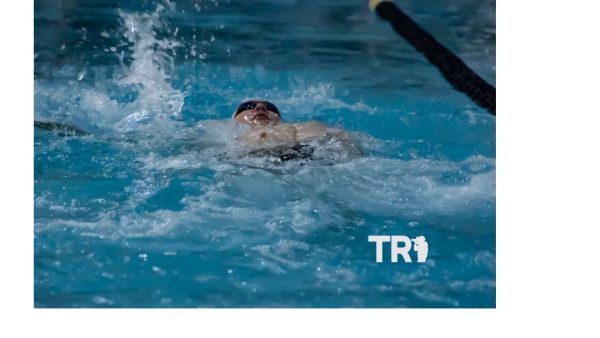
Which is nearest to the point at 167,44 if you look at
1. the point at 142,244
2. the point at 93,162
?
the point at 93,162

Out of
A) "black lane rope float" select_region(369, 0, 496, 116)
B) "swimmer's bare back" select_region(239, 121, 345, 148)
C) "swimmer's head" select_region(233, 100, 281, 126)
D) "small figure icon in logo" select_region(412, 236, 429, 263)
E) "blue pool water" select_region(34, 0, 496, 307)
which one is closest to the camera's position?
"blue pool water" select_region(34, 0, 496, 307)

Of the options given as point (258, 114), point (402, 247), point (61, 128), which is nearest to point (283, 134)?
point (258, 114)

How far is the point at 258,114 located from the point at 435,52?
1.86 m

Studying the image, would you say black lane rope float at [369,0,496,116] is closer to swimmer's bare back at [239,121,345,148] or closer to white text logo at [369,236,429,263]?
swimmer's bare back at [239,121,345,148]

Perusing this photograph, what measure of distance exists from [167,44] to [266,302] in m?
3.19

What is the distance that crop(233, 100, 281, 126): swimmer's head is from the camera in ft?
18.4

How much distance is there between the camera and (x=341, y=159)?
514 centimetres

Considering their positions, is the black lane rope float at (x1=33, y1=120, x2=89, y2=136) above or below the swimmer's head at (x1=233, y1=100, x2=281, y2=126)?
below

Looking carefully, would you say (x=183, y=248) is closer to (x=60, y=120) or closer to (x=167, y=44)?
(x=60, y=120)

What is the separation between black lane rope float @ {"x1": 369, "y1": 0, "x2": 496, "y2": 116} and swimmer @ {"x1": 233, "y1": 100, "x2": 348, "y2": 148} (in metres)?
1.26

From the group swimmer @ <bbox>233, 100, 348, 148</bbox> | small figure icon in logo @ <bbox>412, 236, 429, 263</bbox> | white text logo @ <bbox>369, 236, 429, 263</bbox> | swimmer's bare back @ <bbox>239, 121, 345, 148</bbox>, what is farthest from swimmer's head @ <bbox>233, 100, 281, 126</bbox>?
small figure icon in logo @ <bbox>412, 236, 429, 263</bbox>

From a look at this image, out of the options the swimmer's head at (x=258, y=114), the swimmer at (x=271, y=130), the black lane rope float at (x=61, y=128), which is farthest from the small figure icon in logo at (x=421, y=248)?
the black lane rope float at (x=61, y=128)

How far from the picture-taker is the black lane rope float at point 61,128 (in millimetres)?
5332

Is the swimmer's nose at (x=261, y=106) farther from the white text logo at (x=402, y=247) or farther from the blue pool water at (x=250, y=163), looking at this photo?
the white text logo at (x=402, y=247)
